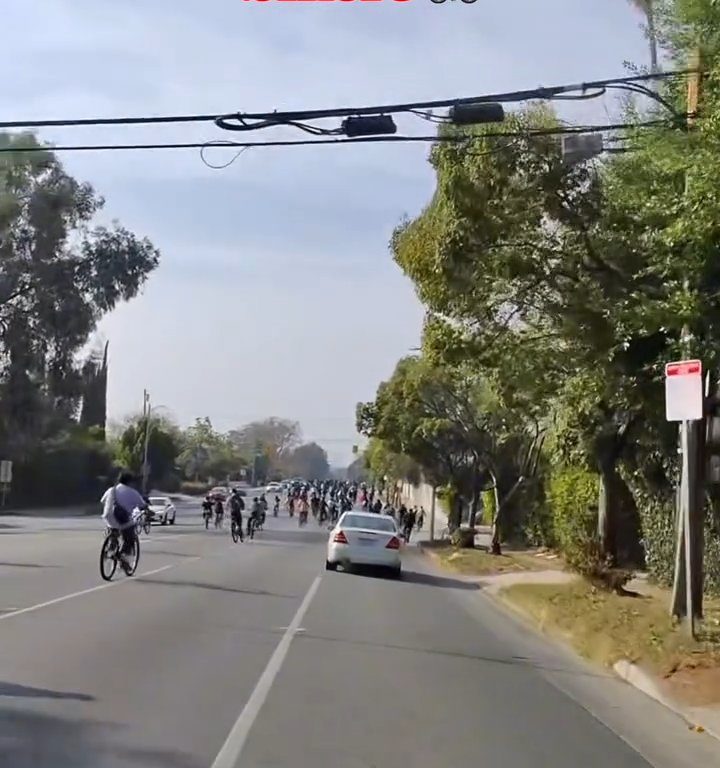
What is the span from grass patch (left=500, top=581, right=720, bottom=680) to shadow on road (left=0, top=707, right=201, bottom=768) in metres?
5.61

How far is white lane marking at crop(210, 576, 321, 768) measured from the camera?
28.0 ft

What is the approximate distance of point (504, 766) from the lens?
8797 mm

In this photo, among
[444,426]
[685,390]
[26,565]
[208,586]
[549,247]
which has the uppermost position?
[549,247]

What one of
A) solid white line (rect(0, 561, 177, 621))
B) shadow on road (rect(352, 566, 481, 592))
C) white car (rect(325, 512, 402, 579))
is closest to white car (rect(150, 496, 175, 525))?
shadow on road (rect(352, 566, 481, 592))

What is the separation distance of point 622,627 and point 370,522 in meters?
12.8

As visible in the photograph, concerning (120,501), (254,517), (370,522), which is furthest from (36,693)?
(254,517)

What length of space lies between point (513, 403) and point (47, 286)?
35.8m

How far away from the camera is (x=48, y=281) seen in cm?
5578

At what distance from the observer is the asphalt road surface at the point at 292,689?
8945 millimetres

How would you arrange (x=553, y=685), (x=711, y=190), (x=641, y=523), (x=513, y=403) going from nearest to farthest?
(x=711, y=190), (x=553, y=685), (x=513, y=403), (x=641, y=523)

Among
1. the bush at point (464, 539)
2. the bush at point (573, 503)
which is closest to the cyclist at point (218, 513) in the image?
the bush at point (464, 539)

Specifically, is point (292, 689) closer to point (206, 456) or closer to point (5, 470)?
point (5, 470)

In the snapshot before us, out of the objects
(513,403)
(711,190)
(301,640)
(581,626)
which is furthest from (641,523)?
(711,190)

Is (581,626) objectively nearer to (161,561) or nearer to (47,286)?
(161,561)
